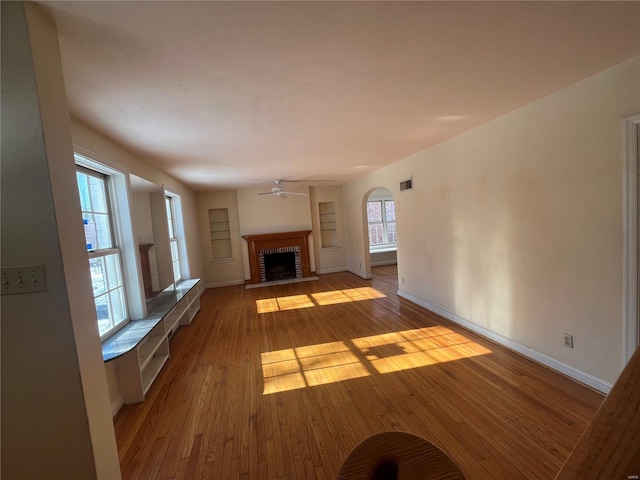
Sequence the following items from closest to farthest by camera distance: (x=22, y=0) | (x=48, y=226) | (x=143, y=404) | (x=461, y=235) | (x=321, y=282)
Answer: (x=22, y=0) < (x=48, y=226) < (x=143, y=404) < (x=461, y=235) < (x=321, y=282)

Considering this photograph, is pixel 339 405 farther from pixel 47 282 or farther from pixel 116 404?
pixel 47 282

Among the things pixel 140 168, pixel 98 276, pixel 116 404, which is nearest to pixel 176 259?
pixel 140 168

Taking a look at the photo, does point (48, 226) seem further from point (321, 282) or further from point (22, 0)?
point (321, 282)

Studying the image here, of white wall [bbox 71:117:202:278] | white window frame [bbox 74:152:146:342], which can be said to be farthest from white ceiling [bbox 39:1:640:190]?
white window frame [bbox 74:152:146:342]

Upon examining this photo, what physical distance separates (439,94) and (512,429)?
2470mm

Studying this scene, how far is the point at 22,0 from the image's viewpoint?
43.9 inches

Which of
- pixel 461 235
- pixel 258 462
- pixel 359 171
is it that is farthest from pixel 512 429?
pixel 359 171

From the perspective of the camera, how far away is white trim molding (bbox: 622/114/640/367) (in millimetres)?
1939

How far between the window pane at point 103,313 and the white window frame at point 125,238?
14 centimetres

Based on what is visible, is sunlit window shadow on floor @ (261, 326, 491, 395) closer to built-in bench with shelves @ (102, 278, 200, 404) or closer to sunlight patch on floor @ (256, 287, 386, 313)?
built-in bench with shelves @ (102, 278, 200, 404)

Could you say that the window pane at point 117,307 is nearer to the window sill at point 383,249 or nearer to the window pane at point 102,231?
the window pane at point 102,231

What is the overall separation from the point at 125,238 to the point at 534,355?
4.27m

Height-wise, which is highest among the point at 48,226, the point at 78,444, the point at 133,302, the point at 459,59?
the point at 459,59

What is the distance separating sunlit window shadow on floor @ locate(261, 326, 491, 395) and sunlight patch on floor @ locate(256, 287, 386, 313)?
5.51ft
